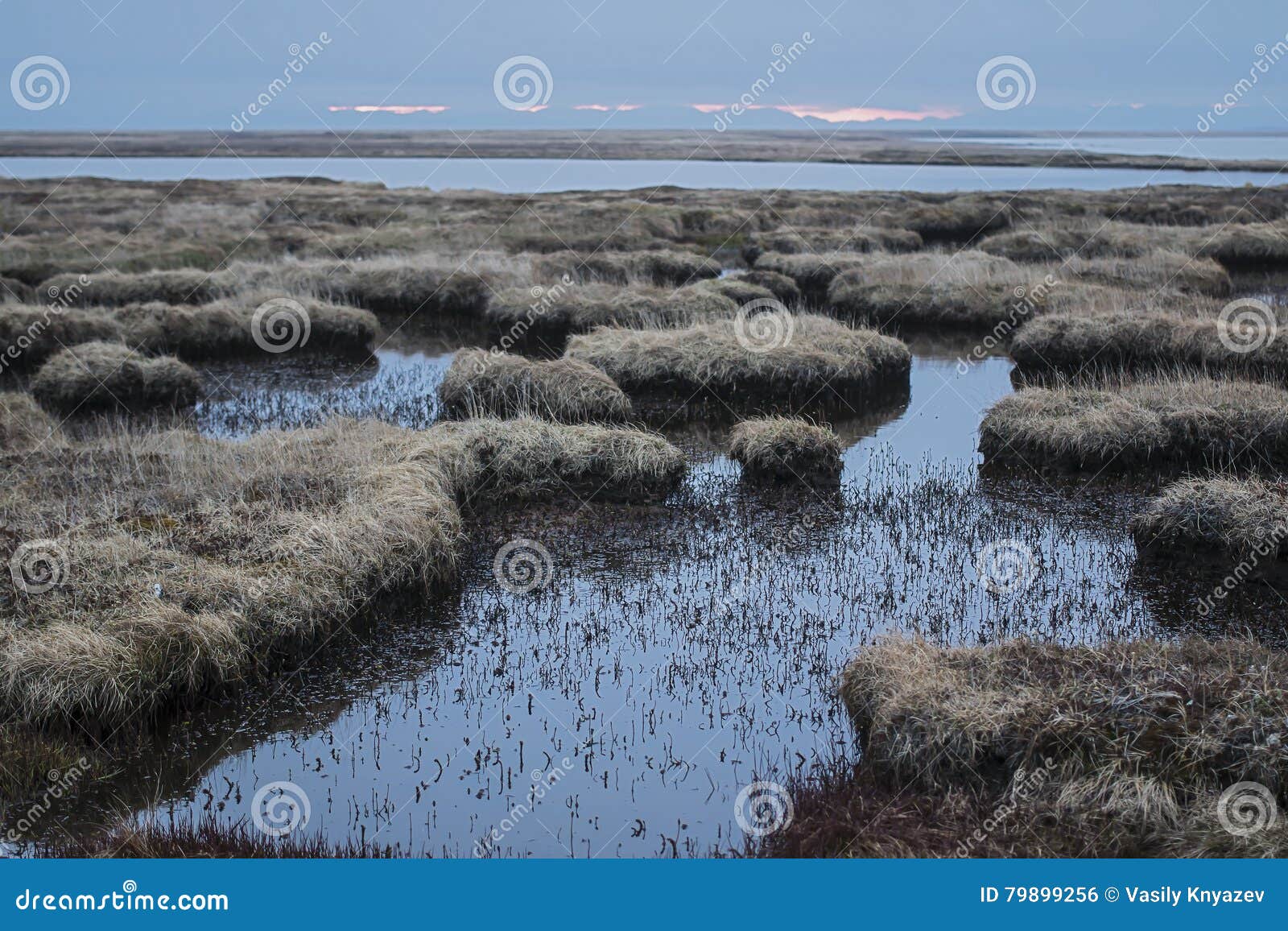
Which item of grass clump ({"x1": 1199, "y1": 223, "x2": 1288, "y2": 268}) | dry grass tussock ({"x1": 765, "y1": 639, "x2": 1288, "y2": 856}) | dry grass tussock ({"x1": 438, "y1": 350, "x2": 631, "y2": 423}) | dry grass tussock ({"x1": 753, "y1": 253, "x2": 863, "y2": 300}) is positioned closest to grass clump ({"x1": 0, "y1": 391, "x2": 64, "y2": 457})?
dry grass tussock ({"x1": 438, "y1": 350, "x2": 631, "y2": 423})

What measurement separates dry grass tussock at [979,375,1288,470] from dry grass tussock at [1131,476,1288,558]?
2966 mm

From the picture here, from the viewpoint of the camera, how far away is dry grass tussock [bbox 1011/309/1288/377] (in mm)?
22859

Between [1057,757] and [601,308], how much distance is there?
73.0ft

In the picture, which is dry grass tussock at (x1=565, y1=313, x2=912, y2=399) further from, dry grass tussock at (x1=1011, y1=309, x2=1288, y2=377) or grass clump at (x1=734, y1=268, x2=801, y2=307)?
grass clump at (x1=734, y1=268, x2=801, y2=307)

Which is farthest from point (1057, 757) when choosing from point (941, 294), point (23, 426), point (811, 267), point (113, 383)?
point (811, 267)

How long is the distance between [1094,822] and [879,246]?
38.1 m

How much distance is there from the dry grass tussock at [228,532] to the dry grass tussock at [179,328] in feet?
28.1

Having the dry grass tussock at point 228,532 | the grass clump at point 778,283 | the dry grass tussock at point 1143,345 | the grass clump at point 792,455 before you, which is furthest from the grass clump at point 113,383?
the dry grass tussock at point 1143,345

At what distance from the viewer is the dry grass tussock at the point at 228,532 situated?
1025 centimetres

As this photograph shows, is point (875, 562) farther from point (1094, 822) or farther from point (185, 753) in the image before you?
point (185, 753)

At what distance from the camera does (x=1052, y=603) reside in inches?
500

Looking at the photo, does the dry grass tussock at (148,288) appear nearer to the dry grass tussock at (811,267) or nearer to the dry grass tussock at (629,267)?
the dry grass tussock at (629,267)

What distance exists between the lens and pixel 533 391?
21.0 metres

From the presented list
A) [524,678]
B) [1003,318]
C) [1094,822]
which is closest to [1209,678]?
[1094,822]
